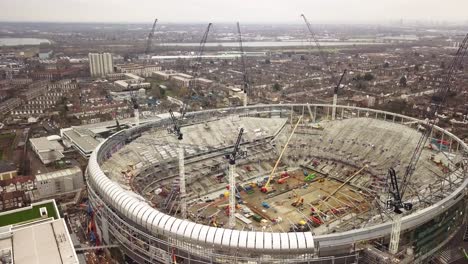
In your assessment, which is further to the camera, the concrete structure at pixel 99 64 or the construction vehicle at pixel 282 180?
the concrete structure at pixel 99 64

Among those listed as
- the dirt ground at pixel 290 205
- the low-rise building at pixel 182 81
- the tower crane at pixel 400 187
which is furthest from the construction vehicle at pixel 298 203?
the low-rise building at pixel 182 81

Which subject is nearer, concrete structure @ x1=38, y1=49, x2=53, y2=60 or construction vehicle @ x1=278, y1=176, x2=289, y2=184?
construction vehicle @ x1=278, y1=176, x2=289, y2=184

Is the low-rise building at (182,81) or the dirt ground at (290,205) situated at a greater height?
the low-rise building at (182,81)

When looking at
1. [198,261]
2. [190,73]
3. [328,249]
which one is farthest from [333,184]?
[190,73]

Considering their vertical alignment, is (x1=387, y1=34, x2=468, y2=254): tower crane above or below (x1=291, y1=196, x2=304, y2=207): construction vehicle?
above

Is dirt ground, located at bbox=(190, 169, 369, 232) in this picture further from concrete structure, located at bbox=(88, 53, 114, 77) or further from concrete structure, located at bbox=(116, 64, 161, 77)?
concrete structure, located at bbox=(88, 53, 114, 77)

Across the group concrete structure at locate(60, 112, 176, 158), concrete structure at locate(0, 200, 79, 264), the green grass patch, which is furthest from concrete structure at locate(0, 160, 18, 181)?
concrete structure at locate(0, 200, 79, 264)

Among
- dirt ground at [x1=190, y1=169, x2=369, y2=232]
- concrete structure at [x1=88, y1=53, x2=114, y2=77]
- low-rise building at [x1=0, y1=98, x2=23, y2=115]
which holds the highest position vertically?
concrete structure at [x1=88, y1=53, x2=114, y2=77]

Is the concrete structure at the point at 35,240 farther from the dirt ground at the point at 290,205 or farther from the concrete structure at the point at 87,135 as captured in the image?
the concrete structure at the point at 87,135
